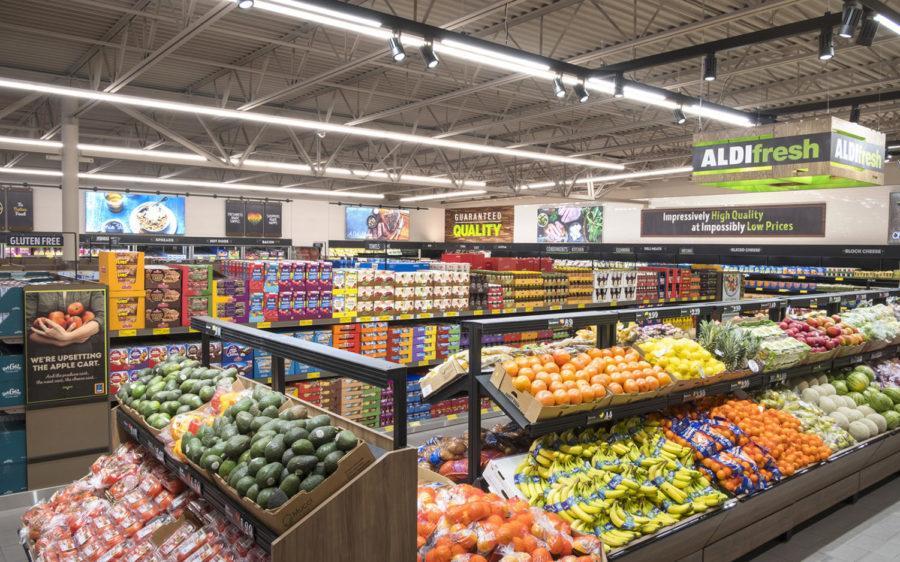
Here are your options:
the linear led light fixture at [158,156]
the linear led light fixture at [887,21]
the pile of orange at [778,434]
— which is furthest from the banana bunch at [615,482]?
the linear led light fixture at [158,156]

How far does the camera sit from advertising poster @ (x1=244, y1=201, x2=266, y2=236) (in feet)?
72.9

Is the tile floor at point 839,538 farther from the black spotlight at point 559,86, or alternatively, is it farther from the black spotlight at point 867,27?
the black spotlight at point 559,86

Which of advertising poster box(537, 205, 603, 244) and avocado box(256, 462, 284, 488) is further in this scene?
advertising poster box(537, 205, 603, 244)

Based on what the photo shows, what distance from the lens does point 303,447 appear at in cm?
192

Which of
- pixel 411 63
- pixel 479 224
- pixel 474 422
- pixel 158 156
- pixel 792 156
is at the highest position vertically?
pixel 411 63

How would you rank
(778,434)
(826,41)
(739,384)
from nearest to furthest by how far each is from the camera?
(778,434) < (739,384) < (826,41)

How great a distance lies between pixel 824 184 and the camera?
5.88 metres

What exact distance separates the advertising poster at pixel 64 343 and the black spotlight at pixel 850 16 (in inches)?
251

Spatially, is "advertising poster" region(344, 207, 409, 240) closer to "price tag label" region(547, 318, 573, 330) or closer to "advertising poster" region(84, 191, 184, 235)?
"advertising poster" region(84, 191, 184, 235)

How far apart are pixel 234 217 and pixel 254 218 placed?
0.68 metres

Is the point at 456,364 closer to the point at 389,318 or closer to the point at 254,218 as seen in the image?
the point at 389,318

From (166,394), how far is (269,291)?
2647 millimetres

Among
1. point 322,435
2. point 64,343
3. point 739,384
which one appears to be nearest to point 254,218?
point 64,343

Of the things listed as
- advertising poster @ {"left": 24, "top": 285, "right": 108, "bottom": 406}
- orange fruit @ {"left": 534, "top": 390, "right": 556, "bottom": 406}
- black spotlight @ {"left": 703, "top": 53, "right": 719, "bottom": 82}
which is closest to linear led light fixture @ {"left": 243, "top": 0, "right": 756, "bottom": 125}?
black spotlight @ {"left": 703, "top": 53, "right": 719, "bottom": 82}
